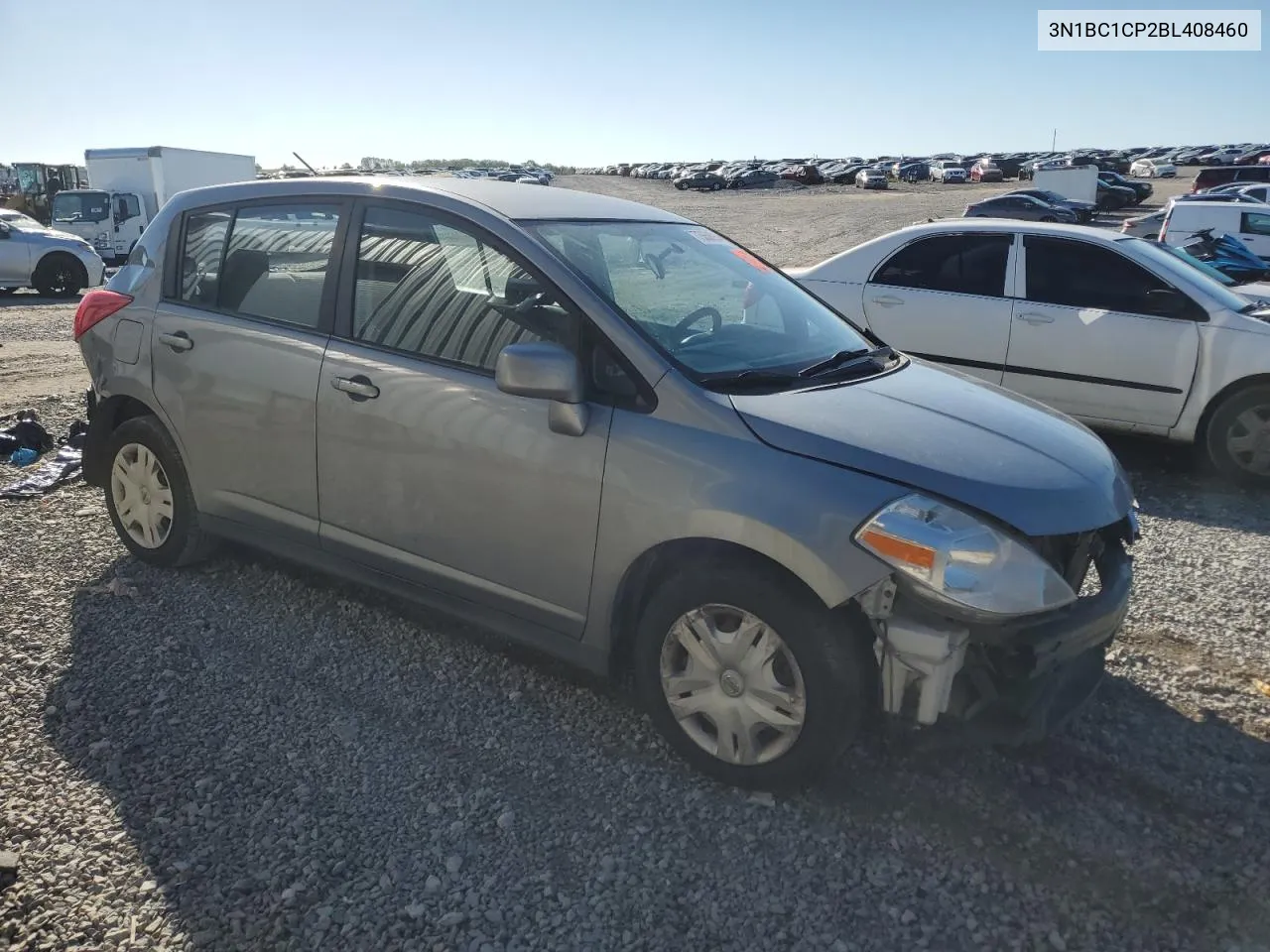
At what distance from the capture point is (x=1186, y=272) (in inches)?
253

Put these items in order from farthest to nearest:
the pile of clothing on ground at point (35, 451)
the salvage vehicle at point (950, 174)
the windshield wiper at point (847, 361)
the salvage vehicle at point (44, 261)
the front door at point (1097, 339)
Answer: the salvage vehicle at point (950, 174)
the salvage vehicle at point (44, 261)
the front door at point (1097, 339)
the pile of clothing on ground at point (35, 451)
the windshield wiper at point (847, 361)

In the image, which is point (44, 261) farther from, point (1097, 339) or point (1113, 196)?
point (1113, 196)

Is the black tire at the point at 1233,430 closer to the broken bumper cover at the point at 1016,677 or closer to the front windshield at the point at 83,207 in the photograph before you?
the broken bumper cover at the point at 1016,677

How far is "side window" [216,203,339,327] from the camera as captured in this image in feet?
12.6

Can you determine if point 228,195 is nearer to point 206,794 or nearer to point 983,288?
point 206,794

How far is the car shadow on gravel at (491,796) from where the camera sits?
8.43ft

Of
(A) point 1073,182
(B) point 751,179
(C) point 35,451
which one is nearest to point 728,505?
(C) point 35,451

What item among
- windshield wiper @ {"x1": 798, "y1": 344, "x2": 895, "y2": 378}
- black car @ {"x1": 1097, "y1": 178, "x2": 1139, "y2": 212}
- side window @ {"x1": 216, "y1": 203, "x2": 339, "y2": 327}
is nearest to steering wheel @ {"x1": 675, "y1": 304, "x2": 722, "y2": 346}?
windshield wiper @ {"x1": 798, "y1": 344, "x2": 895, "y2": 378}

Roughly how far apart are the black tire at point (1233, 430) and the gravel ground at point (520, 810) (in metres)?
2.34

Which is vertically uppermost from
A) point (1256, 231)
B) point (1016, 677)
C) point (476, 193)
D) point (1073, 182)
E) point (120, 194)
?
point (1073, 182)

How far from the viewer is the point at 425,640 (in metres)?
4.01

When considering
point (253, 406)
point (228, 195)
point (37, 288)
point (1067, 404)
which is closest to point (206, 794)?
point (253, 406)

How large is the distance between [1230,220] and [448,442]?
16.1 m

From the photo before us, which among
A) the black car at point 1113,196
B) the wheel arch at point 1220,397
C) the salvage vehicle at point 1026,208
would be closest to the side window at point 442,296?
the wheel arch at point 1220,397
